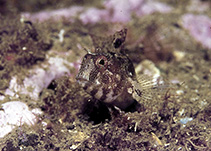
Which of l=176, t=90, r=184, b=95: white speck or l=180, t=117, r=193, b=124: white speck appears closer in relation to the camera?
l=180, t=117, r=193, b=124: white speck

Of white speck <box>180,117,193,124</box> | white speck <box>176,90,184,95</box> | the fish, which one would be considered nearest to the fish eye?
the fish

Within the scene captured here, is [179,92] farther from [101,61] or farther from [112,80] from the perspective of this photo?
[101,61]

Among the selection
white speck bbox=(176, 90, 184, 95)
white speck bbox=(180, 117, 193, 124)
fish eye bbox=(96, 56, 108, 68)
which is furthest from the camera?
white speck bbox=(176, 90, 184, 95)

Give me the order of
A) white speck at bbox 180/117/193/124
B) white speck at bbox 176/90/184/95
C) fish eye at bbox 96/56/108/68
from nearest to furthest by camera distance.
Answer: fish eye at bbox 96/56/108/68 < white speck at bbox 180/117/193/124 < white speck at bbox 176/90/184/95

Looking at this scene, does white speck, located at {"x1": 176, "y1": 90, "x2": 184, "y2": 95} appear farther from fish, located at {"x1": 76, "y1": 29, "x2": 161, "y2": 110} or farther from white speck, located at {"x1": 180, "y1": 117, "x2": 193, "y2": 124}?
fish, located at {"x1": 76, "y1": 29, "x2": 161, "y2": 110}

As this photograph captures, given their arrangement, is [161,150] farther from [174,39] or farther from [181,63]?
[174,39]

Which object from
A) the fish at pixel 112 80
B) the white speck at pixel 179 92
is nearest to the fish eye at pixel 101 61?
the fish at pixel 112 80

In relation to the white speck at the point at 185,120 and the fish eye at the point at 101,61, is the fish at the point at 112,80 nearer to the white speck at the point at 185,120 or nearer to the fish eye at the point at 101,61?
the fish eye at the point at 101,61

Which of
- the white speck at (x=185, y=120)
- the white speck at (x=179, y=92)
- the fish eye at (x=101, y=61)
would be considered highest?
the fish eye at (x=101, y=61)

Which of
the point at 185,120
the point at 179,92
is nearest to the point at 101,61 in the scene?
the point at 185,120
